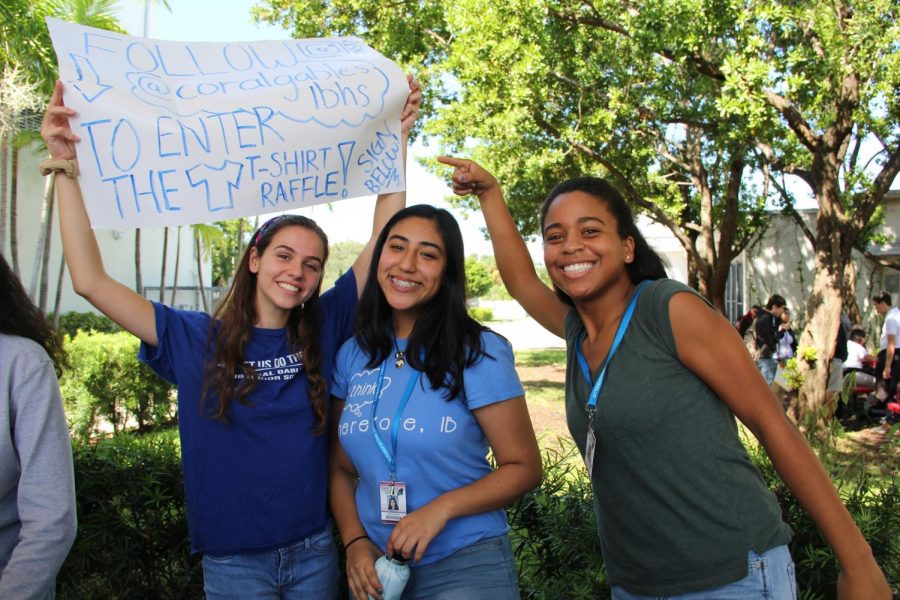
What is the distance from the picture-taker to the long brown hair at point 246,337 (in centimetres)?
212

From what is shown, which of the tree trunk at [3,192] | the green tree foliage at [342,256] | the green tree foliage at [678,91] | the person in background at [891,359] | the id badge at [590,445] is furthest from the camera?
the green tree foliage at [342,256]

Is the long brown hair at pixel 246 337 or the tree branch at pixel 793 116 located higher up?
the tree branch at pixel 793 116

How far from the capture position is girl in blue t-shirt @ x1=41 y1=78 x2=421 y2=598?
208 cm

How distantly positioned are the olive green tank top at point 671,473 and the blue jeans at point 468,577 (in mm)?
336

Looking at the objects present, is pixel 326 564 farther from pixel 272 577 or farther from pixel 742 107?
pixel 742 107

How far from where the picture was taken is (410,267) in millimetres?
2115

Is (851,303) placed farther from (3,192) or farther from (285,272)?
(3,192)

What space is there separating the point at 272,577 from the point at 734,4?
24.9 feet

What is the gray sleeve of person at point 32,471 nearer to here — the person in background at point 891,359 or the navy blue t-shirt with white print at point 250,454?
the navy blue t-shirt with white print at point 250,454

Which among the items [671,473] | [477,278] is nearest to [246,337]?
[671,473]

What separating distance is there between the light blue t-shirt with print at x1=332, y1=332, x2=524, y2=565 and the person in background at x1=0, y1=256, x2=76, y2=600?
2.42 feet

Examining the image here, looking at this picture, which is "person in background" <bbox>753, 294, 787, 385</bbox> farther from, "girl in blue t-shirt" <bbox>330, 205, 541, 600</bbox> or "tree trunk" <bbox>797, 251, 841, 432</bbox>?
"girl in blue t-shirt" <bbox>330, 205, 541, 600</bbox>

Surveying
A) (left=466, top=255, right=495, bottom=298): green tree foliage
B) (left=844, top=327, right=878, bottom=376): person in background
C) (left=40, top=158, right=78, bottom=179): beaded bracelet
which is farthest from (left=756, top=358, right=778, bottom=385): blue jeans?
(left=466, top=255, right=495, bottom=298): green tree foliage

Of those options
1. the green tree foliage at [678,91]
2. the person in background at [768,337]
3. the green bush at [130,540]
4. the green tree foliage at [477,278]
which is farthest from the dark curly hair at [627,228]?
the green tree foliage at [477,278]
